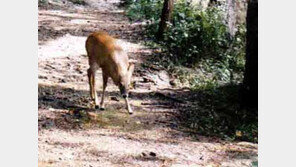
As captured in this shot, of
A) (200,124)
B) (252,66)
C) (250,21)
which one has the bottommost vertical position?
(200,124)

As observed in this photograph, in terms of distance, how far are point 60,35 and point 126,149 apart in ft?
12.3

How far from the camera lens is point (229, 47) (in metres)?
10.7

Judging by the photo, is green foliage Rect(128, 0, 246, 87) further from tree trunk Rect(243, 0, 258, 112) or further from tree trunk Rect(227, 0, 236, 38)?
tree trunk Rect(243, 0, 258, 112)

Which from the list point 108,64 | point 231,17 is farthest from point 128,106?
point 231,17

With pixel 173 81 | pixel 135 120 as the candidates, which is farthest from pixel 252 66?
pixel 135 120

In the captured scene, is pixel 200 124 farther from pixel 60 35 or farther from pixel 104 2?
pixel 104 2

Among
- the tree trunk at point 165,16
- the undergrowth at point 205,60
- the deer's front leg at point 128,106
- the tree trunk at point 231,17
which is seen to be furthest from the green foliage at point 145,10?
the deer's front leg at point 128,106

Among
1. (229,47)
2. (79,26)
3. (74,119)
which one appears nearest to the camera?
(74,119)

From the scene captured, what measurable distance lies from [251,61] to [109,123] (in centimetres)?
280

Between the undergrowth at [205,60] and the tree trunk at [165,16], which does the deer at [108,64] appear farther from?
the tree trunk at [165,16]

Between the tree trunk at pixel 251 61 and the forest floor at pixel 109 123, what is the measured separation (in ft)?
2.93

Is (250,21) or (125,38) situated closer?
(250,21)

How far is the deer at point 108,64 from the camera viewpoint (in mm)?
5816

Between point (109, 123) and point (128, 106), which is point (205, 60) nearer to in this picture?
point (128, 106)
